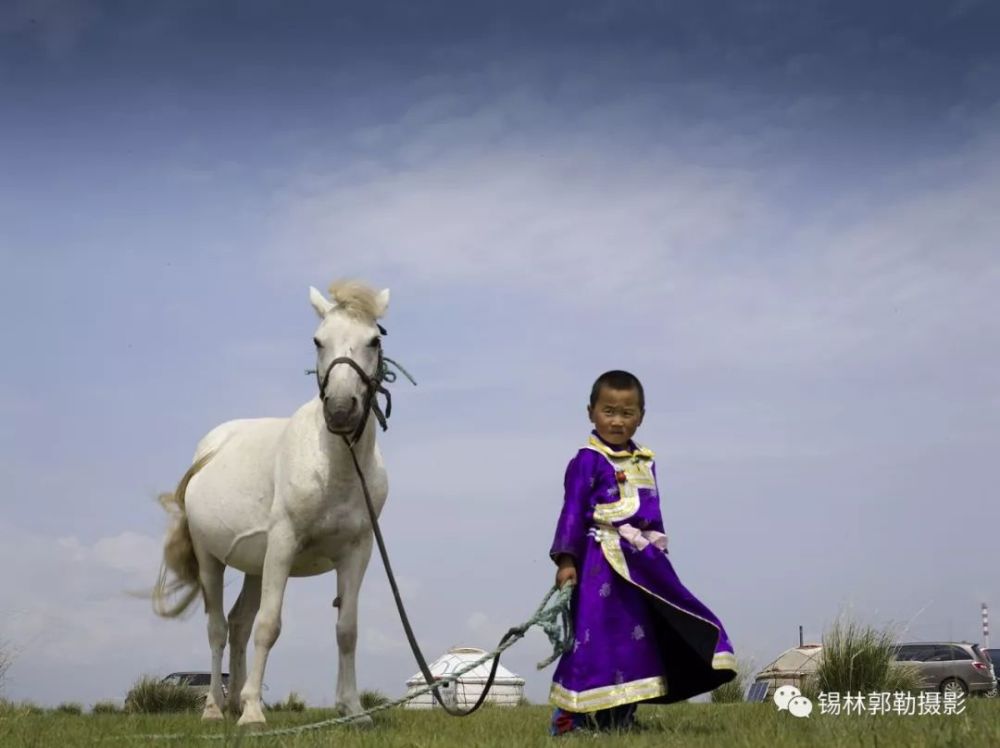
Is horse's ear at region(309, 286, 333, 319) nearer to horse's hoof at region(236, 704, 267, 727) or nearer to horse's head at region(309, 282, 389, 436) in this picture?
horse's head at region(309, 282, 389, 436)

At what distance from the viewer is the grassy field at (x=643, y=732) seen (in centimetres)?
494

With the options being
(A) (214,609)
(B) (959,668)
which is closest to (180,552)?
(A) (214,609)

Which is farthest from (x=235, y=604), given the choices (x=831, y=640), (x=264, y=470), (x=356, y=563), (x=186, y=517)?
(x=831, y=640)

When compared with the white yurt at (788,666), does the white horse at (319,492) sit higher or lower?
higher

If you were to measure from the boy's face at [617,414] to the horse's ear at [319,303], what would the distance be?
244 centimetres

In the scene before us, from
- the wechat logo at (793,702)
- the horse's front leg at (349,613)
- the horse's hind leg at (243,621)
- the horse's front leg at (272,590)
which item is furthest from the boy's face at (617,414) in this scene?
the horse's hind leg at (243,621)

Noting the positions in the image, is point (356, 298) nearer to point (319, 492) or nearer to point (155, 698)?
point (319, 492)

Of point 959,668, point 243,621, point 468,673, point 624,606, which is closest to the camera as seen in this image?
point 624,606

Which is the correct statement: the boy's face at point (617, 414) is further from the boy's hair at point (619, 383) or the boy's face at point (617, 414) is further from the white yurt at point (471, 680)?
the white yurt at point (471, 680)

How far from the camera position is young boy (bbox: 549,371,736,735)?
625cm

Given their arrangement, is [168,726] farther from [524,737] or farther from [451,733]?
[524,737]

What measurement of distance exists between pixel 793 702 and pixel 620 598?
4.61 feet

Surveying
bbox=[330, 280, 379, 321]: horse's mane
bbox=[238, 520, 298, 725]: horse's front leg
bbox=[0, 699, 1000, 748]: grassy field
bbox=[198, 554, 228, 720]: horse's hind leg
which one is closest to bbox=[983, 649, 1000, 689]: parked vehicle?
bbox=[0, 699, 1000, 748]: grassy field

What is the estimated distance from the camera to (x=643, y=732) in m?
6.06
